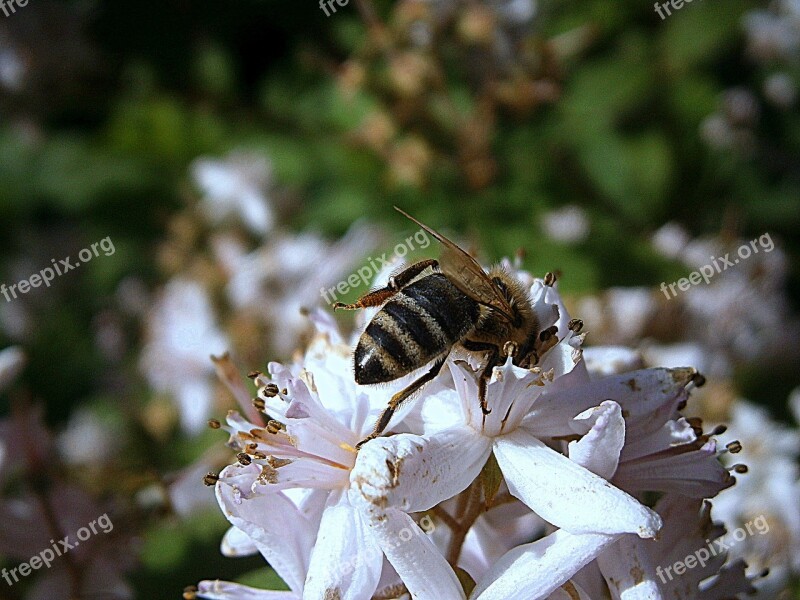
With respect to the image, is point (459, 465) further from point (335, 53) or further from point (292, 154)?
point (335, 53)

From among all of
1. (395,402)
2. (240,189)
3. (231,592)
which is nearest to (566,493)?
(395,402)

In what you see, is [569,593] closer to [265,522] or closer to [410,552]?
[410,552]

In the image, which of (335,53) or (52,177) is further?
(335,53)

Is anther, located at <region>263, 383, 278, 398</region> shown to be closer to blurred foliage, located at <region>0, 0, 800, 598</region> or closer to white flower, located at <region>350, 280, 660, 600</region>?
white flower, located at <region>350, 280, 660, 600</region>

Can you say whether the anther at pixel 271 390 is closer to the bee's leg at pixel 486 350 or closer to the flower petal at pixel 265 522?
the flower petal at pixel 265 522

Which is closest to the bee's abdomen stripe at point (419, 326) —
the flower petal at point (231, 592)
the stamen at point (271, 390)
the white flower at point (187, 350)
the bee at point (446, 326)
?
the bee at point (446, 326)

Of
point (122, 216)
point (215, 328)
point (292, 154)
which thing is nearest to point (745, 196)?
point (292, 154)
